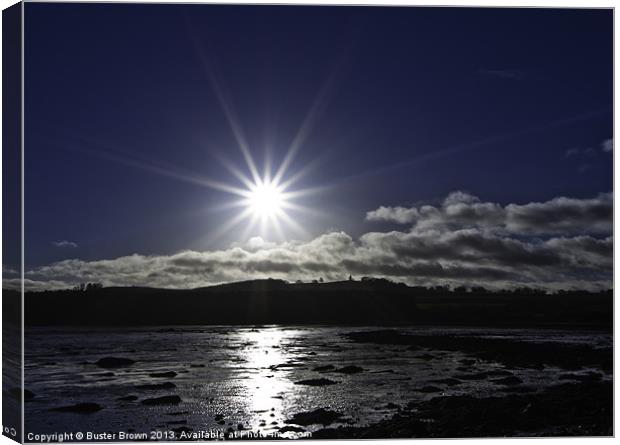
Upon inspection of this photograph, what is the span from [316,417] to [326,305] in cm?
229

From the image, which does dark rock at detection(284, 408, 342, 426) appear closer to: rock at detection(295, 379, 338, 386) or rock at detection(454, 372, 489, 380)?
rock at detection(295, 379, 338, 386)

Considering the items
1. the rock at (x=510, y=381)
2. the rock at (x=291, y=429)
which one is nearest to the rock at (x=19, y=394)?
the rock at (x=291, y=429)

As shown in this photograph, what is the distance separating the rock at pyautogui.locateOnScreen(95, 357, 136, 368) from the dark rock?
2.73 metres

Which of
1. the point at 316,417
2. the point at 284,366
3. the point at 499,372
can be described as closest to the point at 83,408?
the point at 284,366

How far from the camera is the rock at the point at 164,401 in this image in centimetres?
1273

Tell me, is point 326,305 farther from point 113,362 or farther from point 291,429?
point 113,362

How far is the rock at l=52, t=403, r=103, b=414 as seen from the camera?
39.7 ft

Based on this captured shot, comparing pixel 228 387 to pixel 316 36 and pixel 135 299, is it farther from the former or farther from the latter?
pixel 316 36

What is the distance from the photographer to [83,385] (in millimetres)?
12781

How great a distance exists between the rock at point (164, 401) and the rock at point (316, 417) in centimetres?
175

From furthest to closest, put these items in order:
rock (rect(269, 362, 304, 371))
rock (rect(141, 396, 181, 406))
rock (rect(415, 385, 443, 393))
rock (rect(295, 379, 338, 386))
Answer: rock (rect(269, 362, 304, 371)), rock (rect(415, 385, 443, 393)), rock (rect(295, 379, 338, 386)), rock (rect(141, 396, 181, 406))

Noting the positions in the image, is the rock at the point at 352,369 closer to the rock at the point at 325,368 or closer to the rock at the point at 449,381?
the rock at the point at 325,368

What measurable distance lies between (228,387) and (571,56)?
7515mm

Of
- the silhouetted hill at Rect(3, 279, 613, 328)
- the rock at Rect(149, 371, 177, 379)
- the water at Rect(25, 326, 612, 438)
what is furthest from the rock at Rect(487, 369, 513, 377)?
the rock at Rect(149, 371, 177, 379)
